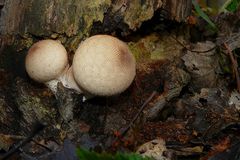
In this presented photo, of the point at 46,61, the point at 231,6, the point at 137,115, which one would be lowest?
the point at 137,115

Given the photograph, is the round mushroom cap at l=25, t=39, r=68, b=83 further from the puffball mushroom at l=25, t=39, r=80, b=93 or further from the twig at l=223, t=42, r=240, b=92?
the twig at l=223, t=42, r=240, b=92

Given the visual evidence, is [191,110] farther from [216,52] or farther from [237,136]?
[216,52]

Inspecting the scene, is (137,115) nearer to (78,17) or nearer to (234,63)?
(78,17)

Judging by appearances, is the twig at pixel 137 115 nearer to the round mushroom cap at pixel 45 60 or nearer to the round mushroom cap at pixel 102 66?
the round mushroom cap at pixel 102 66

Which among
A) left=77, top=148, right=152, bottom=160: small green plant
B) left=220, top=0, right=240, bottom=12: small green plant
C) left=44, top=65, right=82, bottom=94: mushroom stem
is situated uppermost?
left=220, top=0, right=240, bottom=12: small green plant

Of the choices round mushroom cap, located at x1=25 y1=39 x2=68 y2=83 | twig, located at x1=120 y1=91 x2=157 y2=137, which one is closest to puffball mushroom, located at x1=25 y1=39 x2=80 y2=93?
round mushroom cap, located at x1=25 y1=39 x2=68 y2=83

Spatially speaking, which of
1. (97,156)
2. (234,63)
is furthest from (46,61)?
(234,63)

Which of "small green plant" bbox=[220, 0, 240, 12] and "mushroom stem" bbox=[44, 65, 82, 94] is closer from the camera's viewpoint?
"mushroom stem" bbox=[44, 65, 82, 94]

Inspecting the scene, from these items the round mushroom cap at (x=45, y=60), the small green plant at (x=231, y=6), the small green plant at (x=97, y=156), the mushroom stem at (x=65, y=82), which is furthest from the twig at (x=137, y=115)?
the small green plant at (x=231, y=6)
